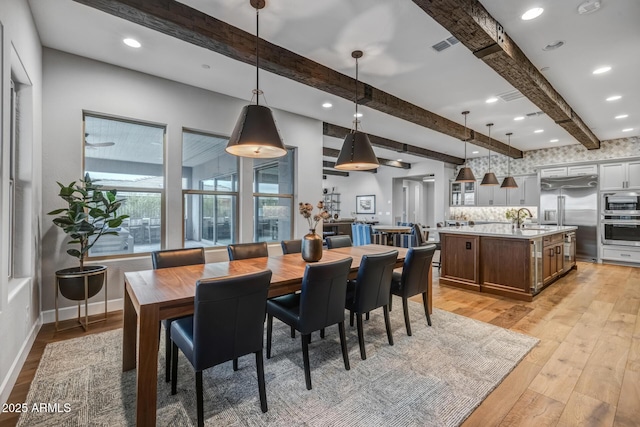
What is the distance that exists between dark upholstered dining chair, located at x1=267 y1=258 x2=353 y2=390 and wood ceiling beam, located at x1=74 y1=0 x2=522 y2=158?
2243mm

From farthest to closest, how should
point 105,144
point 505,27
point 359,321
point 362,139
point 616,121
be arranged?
point 616,121
point 105,144
point 362,139
point 505,27
point 359,321

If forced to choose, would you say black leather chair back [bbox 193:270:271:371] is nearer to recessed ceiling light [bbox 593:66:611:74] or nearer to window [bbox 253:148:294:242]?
window [bbox 253:148:294:242]

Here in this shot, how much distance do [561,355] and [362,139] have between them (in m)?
2.73

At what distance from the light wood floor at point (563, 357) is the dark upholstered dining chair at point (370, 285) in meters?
1.00

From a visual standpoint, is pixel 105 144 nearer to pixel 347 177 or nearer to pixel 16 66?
pixel 16 66

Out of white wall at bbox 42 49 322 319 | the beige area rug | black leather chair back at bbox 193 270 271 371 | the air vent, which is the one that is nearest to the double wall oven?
the air vent

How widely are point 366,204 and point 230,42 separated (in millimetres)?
9242

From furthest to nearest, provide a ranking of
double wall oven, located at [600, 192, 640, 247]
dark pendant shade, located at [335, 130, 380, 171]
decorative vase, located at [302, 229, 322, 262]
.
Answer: double wall oven, located at [600, 192, 640, 247], dark pendant shade, located at [335, 130, 380, 171], decorative vase, located at [302, 229, 322, 262]

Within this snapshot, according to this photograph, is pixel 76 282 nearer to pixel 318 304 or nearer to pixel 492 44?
pixel 318 304

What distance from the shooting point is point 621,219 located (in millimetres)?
6480

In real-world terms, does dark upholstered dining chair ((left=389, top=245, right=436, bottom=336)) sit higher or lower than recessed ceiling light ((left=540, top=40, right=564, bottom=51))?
lower

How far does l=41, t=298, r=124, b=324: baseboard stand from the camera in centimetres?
323

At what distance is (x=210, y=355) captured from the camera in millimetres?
1712

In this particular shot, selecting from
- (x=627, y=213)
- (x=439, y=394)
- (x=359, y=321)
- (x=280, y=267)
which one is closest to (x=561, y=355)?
(x=439, y=394)
